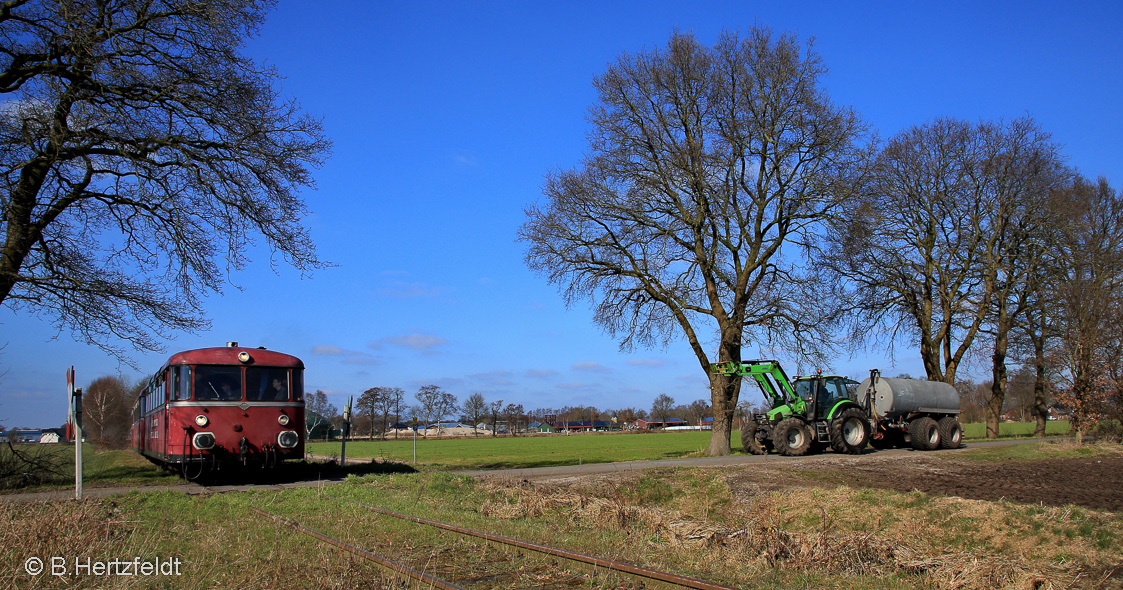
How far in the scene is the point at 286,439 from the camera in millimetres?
15789

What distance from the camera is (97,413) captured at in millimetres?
86875

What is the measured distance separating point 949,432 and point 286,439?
24.2 m

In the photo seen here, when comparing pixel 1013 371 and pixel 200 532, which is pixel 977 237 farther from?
pixel 200 532

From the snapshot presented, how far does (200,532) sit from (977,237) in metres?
35.4

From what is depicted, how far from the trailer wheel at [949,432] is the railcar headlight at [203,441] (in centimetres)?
2438

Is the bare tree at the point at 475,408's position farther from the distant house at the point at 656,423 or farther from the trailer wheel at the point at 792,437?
the trailer wheel at the point at 792,437

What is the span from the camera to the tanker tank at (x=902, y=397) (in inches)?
1009

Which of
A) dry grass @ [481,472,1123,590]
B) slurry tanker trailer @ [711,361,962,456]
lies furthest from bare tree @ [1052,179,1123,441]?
dry grass @ [481,472,1123,590]

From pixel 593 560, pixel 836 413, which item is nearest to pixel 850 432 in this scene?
pixel 836 413

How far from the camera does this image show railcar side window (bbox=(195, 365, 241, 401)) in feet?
50.0

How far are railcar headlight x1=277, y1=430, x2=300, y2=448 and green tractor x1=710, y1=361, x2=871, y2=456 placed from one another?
13.9 m

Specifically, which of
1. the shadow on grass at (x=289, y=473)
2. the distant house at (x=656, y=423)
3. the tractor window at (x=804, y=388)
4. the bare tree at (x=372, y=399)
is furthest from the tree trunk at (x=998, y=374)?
the distant house at (x=656, y=423)

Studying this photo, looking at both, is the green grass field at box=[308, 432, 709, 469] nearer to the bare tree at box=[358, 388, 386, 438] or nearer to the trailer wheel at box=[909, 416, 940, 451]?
the trailer wheel at box=[909, 416, 940, 451]

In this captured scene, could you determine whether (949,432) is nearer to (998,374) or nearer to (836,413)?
(836,413)
